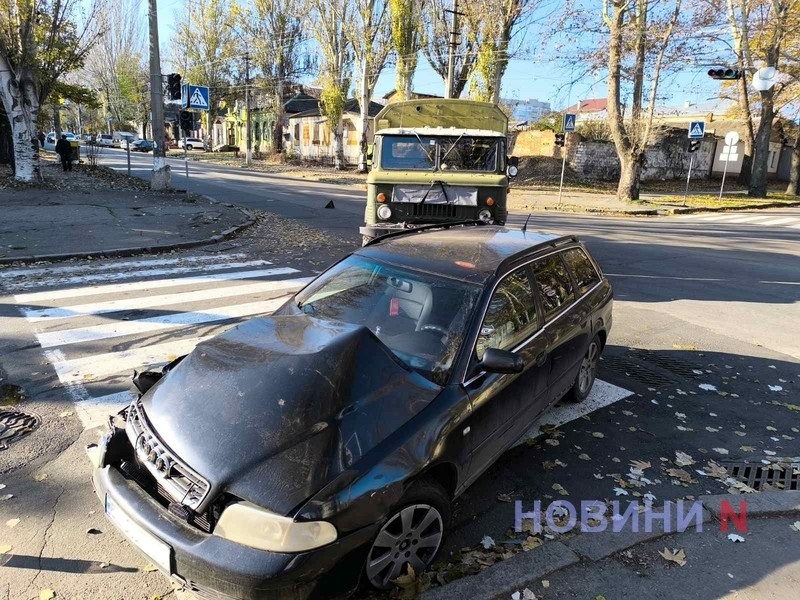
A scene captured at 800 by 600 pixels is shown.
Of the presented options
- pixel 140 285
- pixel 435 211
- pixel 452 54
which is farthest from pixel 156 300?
pixel 452 54

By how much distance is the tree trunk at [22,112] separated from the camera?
1719 centimetres

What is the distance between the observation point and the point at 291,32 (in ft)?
144

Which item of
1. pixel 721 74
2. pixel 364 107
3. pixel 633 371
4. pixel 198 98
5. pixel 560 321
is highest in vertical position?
pixel 364 107

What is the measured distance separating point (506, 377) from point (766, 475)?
2.31 metres

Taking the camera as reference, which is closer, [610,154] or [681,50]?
[681,50]

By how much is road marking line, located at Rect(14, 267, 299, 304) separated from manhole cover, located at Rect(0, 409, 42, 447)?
3560mm

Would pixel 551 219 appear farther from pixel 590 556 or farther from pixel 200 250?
pixel 590 556

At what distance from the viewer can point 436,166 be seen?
934cm

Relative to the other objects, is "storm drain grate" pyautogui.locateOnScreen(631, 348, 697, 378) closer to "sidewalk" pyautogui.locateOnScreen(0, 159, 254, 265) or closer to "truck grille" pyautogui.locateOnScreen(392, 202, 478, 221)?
"truck grille" pyautogui.locateOnScreen(392, 202, 478, 221)

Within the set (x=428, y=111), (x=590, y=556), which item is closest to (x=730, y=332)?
(x=590, y=556)

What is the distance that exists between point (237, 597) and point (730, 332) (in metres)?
7.28

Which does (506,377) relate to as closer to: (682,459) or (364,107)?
(682,459)

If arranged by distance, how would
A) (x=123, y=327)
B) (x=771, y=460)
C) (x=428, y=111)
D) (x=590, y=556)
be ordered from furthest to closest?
(x=428, y=111)
(x=123, y=327)
(x=771, y=460)
(x=590, y=556)

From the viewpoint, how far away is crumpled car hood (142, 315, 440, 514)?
2.36 m
